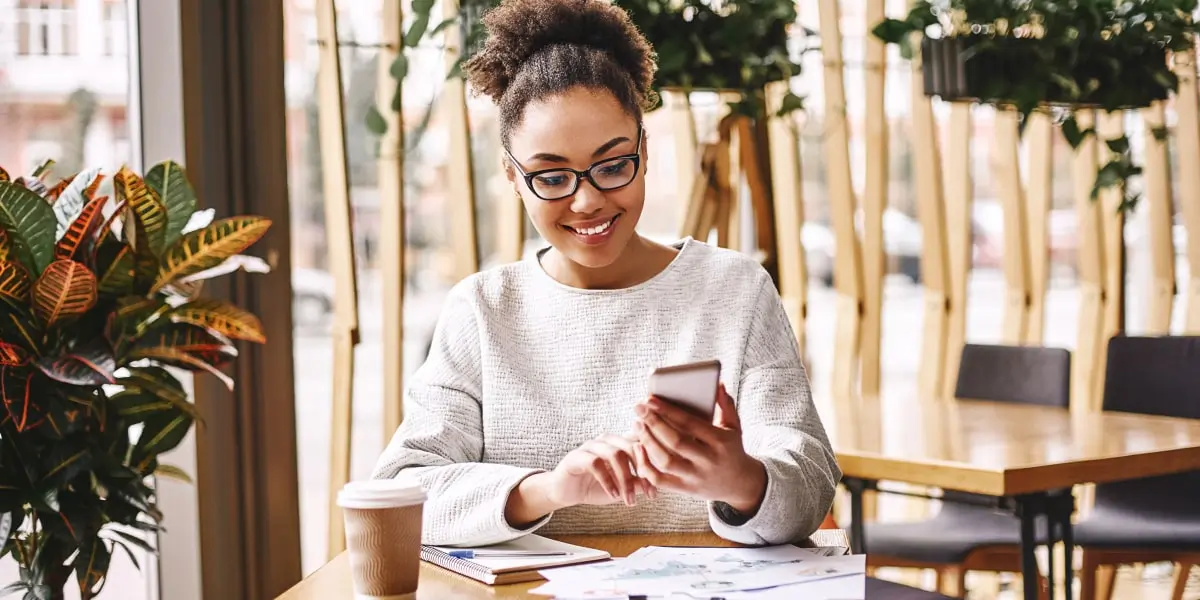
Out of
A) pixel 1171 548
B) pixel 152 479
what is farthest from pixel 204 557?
pixel 1171 548

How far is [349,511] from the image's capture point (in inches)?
51.8

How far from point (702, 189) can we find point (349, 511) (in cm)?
195

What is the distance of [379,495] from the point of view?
130 centimetres

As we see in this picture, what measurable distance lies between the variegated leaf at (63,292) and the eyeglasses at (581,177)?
2.15 feet

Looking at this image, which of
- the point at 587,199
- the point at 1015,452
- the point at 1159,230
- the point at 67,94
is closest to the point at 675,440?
the point at 587,199

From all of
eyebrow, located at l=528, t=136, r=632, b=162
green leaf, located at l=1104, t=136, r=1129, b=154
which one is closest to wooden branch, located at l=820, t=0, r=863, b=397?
green leaf, located at l=1104, t=136, r=1129, b=154

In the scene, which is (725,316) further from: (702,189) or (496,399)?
(702,189)

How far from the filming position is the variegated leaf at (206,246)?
6.52 feet

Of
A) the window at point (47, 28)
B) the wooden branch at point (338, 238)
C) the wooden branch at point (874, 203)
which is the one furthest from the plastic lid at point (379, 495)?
the wooden branch at point (874, 203)

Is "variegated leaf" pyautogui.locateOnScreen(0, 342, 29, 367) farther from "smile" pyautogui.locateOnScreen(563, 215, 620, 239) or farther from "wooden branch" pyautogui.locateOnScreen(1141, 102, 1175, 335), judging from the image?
"wooden branch" pyautogui.locateOnScreen(1141, 102, 1175, 335)

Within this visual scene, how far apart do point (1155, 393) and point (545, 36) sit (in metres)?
2.34

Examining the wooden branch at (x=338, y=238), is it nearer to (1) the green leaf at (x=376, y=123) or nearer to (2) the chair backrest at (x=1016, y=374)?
(1) the green leaf at (x=376, y=123)

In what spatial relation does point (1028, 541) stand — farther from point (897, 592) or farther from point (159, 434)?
point (159, 434)

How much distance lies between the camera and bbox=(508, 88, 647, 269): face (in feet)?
5.29
